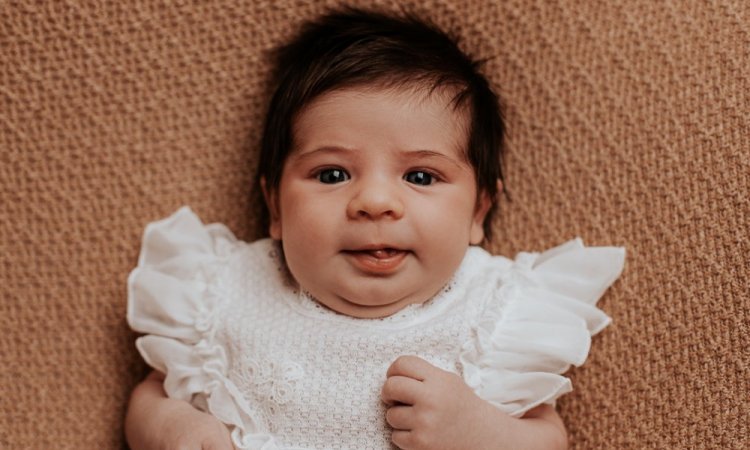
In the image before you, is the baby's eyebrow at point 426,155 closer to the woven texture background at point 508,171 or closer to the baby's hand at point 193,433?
the woven texture background at point 508,171

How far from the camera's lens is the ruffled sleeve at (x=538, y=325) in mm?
1273

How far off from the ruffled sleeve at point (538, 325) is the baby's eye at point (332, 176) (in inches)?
12.2

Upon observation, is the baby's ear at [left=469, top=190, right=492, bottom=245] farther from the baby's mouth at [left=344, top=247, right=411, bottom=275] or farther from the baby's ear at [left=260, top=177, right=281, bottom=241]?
the baby's ear at [left=260, top=177, right=281, bottom=241]

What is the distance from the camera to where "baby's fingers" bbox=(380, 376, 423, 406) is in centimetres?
120

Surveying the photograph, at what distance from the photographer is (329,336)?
1.30m

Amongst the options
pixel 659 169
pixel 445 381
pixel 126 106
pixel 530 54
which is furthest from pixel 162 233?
pixel 659 169

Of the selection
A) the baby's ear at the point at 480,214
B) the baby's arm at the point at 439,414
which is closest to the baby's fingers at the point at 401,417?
the baby's arm at the point at 439,414

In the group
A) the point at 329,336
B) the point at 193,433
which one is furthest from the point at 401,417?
the point at 193,433

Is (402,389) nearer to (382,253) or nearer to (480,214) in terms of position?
(382,253)

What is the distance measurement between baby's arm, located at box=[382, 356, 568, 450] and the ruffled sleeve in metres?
0.05

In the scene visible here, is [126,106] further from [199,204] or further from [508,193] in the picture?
[508,193]

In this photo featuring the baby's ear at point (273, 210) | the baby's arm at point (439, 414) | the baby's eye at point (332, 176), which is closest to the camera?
the baby's arm at point (439, 414)

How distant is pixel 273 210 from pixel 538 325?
48 cm

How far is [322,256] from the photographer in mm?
1259
